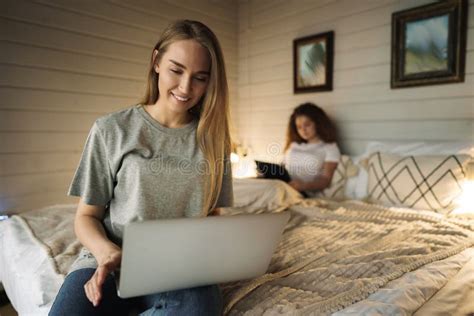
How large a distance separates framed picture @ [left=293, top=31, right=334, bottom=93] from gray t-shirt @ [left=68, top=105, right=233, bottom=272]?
1962 mm

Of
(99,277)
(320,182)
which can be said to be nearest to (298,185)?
(320,182)

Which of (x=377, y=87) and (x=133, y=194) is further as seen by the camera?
(x=377, y=87)

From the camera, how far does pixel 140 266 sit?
65 cm

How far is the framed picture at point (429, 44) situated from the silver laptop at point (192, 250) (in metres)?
1.77

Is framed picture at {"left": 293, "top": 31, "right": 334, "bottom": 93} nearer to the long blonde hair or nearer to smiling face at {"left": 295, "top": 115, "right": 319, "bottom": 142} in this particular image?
smiling face at {"left": 295, "top": 115, "right": 319, "bottom": 142}

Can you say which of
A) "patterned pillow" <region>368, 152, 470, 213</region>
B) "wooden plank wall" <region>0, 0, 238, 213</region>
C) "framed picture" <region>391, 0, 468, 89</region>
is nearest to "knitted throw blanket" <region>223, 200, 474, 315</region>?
"patterned pillow" <region>368, 152, 470, 213</region>

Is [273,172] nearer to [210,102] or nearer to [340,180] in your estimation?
[340,180]

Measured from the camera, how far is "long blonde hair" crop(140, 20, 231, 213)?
97cm

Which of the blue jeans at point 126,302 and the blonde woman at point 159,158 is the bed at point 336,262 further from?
the blonde woman at point 159,158

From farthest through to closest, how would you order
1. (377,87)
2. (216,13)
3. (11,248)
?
(216,13) → (377,87) → (11,248)

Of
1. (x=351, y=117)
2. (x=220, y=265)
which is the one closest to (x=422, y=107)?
(x=351, y=117)

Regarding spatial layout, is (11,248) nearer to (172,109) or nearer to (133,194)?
(133,194)

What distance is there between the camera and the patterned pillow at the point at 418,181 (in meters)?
1.70

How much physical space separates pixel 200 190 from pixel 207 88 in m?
0.31
